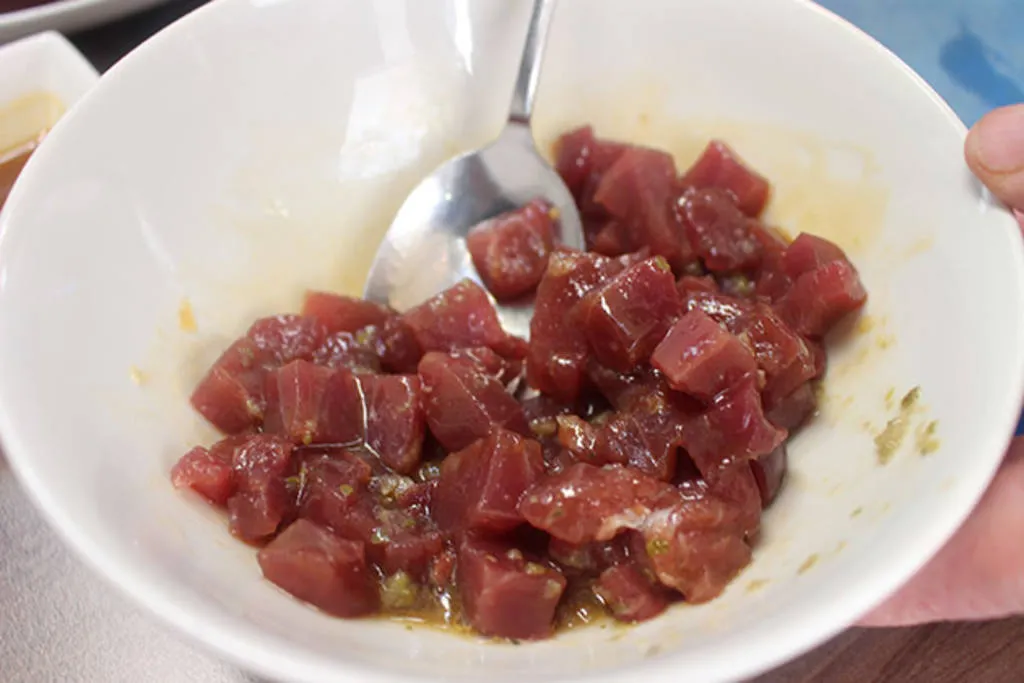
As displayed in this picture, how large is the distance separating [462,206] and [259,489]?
1.06 metres

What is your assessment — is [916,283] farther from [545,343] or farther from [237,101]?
[237,101]

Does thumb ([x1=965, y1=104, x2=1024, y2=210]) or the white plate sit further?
the white plate

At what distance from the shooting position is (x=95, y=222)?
75.2 inches

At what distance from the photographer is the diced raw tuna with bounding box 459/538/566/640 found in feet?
5.33

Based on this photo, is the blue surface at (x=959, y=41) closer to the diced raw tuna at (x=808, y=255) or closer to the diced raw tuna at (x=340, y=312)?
the diced raw tuna at (x=808, y=255)

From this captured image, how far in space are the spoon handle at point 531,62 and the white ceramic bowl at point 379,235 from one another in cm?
8

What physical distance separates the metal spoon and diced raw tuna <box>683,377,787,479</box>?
0.78m

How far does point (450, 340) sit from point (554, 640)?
0.83m

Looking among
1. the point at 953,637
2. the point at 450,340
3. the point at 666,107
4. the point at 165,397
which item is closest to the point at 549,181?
the point at 666,107

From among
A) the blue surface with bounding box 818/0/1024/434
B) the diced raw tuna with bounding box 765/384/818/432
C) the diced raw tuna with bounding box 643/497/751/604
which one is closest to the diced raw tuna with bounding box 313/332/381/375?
the diced raw tuna with bounding box 643/497/751/604

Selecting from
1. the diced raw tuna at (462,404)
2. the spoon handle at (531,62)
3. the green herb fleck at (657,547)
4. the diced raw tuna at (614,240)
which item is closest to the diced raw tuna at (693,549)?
the green herb fleck at (657,547)

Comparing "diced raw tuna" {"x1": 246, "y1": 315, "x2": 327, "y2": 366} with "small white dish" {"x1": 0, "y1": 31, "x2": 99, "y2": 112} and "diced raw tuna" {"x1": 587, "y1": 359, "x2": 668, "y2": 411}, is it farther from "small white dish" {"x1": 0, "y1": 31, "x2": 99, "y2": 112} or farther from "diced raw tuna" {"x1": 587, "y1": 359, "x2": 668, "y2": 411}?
"small white dish" {"x1": 0, "y1": 31, "x2": 99, "y2": 112}

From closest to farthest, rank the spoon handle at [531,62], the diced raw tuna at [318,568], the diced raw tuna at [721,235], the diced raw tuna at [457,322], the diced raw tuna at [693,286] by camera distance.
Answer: the diced raw tuna at [318,568]
the diced raw tuna at [693,286]
the diced raw tuna at [457,322]
the diced raw tuna at [721,235]
the spoon handle at [531,62]

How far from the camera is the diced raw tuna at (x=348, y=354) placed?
2.19 m
